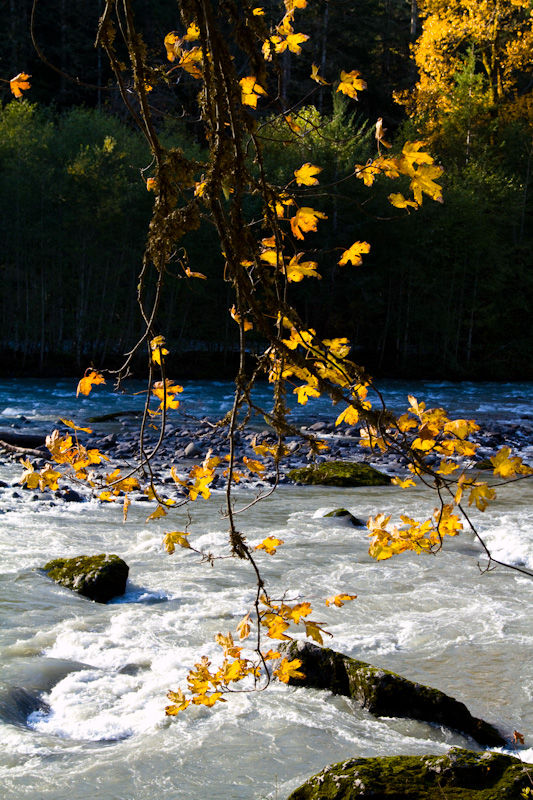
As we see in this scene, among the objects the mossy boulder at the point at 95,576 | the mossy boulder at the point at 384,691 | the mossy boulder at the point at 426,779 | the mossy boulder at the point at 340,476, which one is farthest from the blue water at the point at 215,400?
the mossy boulder at the point at 426,779

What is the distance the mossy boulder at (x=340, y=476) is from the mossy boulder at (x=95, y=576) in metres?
4.34

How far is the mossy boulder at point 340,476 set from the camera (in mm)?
9828

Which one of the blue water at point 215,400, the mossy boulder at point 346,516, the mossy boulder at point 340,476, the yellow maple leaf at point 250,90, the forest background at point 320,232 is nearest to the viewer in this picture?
Answer: the yellow maple leaf at point 250,90

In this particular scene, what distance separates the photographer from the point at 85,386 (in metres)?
2.04

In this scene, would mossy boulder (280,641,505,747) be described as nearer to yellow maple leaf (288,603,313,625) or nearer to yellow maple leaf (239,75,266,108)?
yellow maple leaf (288,603,313,625)

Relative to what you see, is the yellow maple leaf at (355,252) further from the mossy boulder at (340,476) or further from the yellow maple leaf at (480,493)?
the mossy boulder at (340,476)

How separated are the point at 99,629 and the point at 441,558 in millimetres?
3161

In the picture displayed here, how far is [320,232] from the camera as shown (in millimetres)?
23734

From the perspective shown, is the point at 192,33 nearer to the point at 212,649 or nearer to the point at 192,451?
the point at 212,649

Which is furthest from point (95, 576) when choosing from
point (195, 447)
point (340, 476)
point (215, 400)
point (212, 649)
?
point (215, 400)

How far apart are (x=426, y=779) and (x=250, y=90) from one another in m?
2.38

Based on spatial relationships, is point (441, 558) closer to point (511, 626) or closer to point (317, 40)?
point (511, 626)

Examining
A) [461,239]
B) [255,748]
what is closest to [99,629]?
[255,748]

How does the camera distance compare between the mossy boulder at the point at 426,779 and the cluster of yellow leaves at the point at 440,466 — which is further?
the mossy boulder at the point at 426,779
